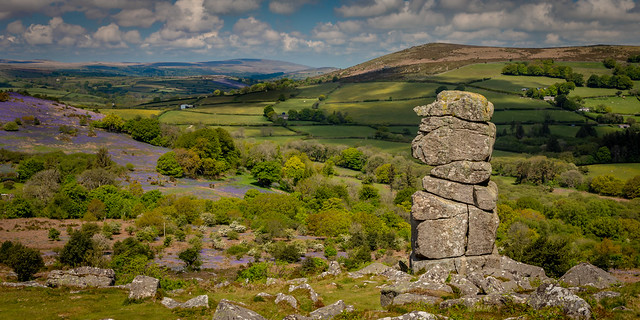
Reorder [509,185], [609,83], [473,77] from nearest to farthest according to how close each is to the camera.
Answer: [509,185]
[609,83]
[473,77]

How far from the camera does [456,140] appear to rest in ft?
90.2

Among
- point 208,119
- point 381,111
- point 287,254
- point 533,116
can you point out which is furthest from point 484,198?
point 381,111

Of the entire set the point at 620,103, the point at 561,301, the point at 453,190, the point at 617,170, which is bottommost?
the point at 617,170

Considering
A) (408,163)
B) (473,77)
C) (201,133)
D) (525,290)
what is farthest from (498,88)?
(525,290)

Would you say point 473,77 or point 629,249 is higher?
point 473,77

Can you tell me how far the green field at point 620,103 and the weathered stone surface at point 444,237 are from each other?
476 ft

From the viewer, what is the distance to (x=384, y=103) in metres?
172

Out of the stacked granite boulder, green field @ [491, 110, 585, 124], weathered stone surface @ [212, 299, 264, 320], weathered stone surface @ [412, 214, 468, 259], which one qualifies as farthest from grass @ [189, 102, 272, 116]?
weathered stone surface @ [212, 299, 264, 320]

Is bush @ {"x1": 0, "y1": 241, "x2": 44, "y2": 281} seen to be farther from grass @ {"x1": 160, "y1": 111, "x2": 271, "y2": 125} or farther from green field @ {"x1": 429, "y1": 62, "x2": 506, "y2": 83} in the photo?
green field @ {"x1": 429, "y1": 62, "x2": 506, "y2": 83}

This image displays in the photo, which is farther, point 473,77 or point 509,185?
point 473,77

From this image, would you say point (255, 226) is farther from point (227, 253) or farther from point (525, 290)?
point (525, 290)

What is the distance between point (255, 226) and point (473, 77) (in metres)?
159

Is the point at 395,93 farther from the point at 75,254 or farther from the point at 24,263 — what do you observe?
the point at 24,263

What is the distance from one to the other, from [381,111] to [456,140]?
137 meters
